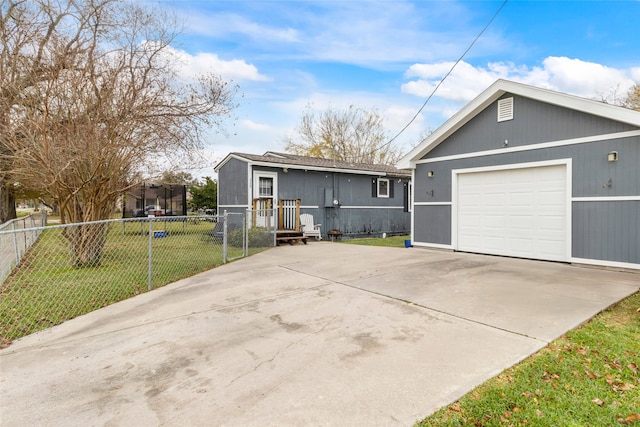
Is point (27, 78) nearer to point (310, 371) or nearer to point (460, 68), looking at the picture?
point (310, 371)

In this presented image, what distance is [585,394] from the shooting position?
2.32 metres

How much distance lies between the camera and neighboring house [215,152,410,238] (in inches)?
471

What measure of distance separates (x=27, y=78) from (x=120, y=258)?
4.24 meters

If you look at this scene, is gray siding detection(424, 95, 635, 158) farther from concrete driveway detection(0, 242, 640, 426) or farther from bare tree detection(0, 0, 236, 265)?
bare tree detection(0, 0, 236, 265)

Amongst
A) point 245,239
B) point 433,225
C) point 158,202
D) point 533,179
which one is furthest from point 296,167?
point 158,202

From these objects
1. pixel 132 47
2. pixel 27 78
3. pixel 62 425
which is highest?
pixel 132 47

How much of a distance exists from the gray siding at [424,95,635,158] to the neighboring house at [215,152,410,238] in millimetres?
5078

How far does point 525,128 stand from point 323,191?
24.2 ft

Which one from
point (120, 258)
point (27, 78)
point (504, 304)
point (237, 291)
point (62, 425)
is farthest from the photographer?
point (120, 258)

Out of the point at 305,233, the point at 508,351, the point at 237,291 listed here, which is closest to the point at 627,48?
the point at 305,233

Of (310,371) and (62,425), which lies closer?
(62,425)

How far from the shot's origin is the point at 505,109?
8.12 meters

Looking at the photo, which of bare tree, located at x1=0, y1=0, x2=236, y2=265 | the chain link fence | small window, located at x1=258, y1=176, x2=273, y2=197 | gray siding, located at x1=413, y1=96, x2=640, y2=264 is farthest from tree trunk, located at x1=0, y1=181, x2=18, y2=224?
gray siding, located at x1=413, y1=96, x2=640, y2=264

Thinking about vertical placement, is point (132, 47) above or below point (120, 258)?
above
